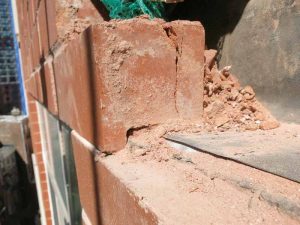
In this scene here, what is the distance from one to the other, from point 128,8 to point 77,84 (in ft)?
1.38

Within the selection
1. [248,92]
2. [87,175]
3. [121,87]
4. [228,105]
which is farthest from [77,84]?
[248,92]

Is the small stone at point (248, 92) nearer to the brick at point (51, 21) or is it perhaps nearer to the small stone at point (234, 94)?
the small stone at point (234, 94)

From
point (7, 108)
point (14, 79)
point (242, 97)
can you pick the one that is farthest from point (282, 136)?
point (7, 108)

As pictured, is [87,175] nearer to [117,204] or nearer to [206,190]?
[117,204]

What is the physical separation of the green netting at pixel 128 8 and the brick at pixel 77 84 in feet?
0.85

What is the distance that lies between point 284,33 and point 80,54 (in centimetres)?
75

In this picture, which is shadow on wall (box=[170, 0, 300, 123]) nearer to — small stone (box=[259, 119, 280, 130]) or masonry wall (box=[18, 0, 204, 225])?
small stone (box=[259, 119, 280, 130])

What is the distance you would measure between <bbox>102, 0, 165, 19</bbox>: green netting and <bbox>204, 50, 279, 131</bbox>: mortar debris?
310 mm

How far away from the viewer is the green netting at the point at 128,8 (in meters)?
1.27

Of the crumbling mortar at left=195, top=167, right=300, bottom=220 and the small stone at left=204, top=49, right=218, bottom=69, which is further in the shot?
the small stone at left=204, top=49, right=218, bottom=69

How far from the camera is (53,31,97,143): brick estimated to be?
0.98 m

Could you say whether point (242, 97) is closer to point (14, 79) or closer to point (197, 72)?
point (197, 72)

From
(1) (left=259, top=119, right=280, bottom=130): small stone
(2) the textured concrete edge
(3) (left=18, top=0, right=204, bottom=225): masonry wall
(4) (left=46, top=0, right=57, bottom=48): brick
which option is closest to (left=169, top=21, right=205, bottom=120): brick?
(3) (left=18, top=0, right=204, bottom=225): masonry wall

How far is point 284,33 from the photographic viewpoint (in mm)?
1165
